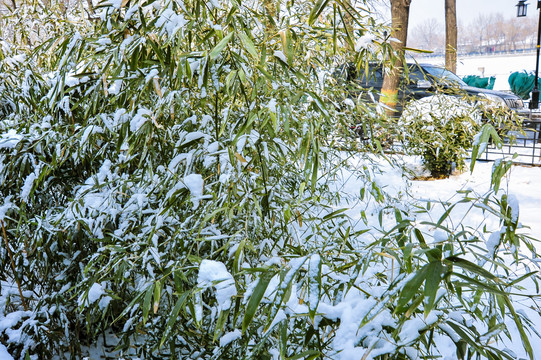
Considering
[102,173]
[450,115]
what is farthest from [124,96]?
[450,115]

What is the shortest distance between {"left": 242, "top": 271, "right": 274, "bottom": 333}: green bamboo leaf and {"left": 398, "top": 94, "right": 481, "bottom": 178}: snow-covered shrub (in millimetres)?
4182

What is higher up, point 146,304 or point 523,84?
point 523,84

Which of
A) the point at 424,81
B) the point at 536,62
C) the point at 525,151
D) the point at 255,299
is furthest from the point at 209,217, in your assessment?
the point at 536,62

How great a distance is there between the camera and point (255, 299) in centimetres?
83

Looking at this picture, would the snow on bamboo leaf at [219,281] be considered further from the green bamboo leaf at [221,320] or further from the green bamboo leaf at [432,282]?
the green bamboo leaf at [432,282]

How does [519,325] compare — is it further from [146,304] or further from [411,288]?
[146,304]

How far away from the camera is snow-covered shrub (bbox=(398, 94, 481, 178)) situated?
15.7ft

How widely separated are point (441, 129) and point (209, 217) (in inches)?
172

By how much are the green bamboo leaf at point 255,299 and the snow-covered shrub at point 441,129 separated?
165 inches

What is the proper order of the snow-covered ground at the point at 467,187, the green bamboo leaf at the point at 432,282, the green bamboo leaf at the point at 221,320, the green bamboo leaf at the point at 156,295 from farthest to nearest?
the snow-covered ground at the point at 467,187 < the green bamboo leaf at the point at 156,295 < the green bamboo leaf at the point at 221,320 < the green bamboo leaf at the point at 432,282

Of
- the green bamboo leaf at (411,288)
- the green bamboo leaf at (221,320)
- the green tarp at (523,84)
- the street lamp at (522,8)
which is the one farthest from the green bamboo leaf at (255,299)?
the green tarp at (523,84)

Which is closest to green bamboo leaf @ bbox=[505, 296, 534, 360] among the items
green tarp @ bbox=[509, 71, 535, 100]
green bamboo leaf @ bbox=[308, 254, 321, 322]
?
green bamboo leaf @ bbox=[308, 254, 321, 322]

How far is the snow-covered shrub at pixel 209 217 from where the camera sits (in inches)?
36.6

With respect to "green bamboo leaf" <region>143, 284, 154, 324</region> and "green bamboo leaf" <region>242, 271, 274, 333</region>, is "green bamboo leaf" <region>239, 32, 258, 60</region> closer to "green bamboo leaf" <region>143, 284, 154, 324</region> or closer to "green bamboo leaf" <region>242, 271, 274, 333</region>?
"green bamboo leaf" <region>242, 271, 274, 333</region>
